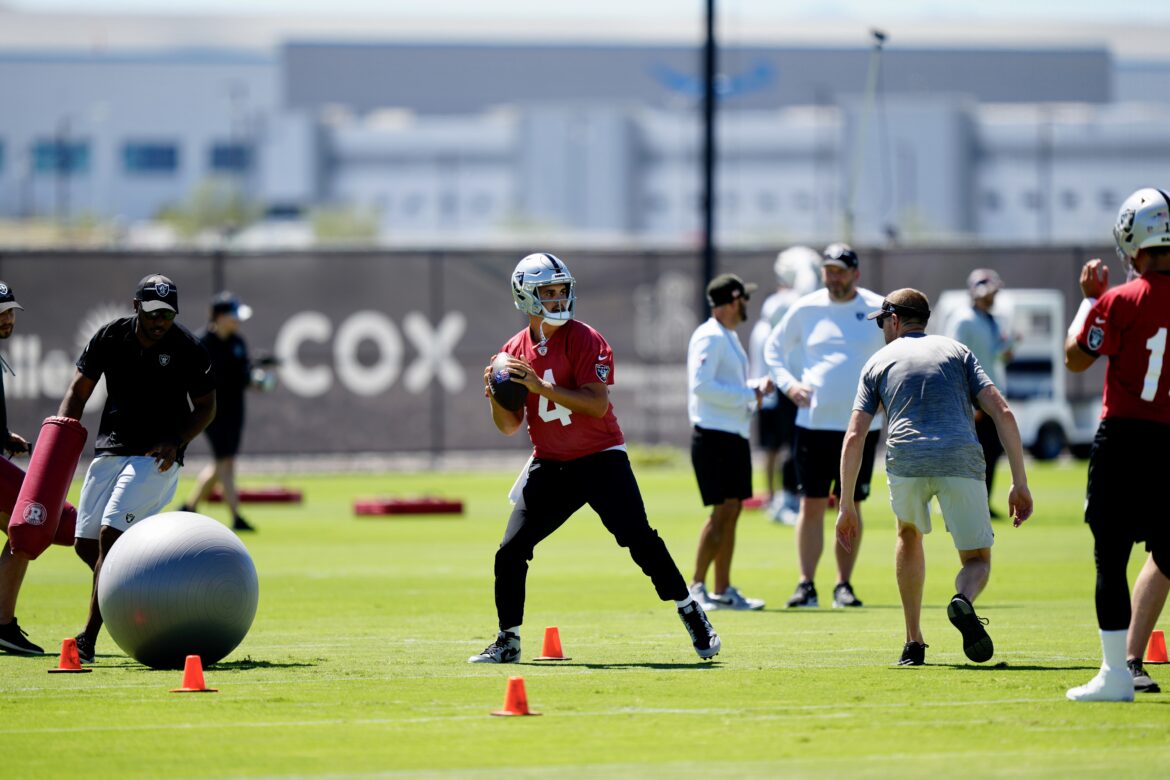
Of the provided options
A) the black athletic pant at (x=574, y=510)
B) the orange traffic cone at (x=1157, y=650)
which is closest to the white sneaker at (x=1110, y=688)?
the orange traffic cone at (x=1157, y=650)

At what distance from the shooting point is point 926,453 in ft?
33.8

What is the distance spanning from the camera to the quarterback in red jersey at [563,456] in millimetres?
10523

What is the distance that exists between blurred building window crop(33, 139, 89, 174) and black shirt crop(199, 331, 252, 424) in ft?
343

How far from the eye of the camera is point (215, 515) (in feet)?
72.9

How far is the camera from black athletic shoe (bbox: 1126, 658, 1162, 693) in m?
9.45

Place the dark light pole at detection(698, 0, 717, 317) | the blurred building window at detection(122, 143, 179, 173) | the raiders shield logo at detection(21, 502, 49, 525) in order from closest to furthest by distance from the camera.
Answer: the raiders shield logo at detection(21, 502, 49, 525) < the dark light pole at detection(698, 0, 717, 317) < the blurred building window at detection(122, 143, 179, 173)

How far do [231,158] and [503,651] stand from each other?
11913cm

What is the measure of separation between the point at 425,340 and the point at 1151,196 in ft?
71.7

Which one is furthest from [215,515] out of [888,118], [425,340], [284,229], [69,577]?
[888,118]

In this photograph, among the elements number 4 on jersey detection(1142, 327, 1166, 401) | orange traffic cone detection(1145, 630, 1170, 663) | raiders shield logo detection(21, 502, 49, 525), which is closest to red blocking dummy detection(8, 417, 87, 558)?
raiders shield logo detection(21, 502, 49, 525)

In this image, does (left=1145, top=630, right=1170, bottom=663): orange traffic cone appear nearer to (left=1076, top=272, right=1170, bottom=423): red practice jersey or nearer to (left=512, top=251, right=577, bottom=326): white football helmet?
(left=1076, top=272, right=1170, bottom=423): red practice jersey

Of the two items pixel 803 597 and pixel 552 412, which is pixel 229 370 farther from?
pixel 552 412

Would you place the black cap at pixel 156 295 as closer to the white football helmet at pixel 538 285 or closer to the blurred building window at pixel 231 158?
the white football helmet at pixel 538 285

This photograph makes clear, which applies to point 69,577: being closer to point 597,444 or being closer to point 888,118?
point 597,444
